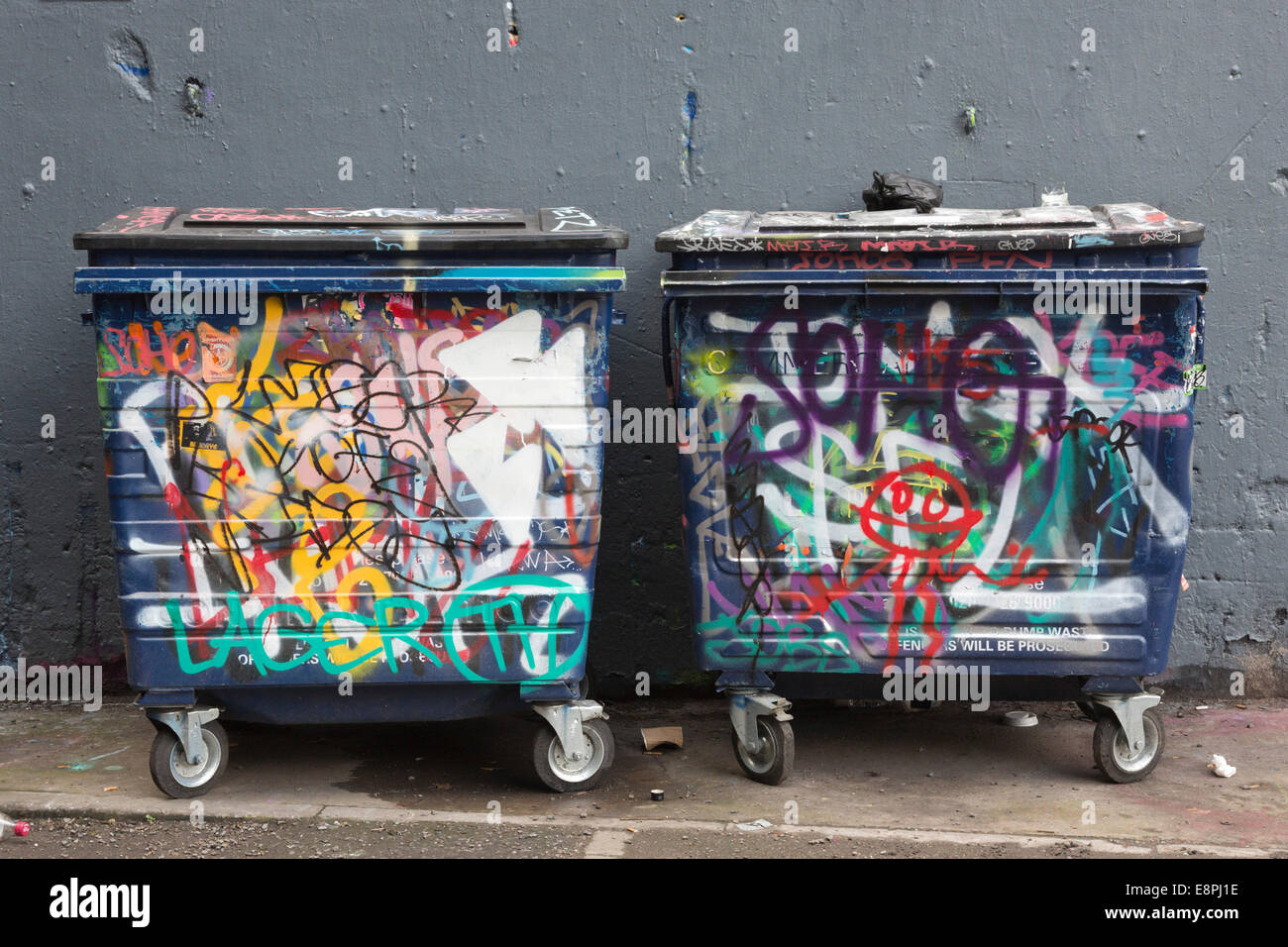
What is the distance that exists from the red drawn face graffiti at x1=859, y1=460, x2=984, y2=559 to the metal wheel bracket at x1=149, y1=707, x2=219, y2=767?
2.15 m

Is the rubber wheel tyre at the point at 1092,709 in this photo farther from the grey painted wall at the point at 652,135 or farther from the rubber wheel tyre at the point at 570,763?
the rubber wheel tyre at the point at 570,763

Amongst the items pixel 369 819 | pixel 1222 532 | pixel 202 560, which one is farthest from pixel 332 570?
pixel 1222 532

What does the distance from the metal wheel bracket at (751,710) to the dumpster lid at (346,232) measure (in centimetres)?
150

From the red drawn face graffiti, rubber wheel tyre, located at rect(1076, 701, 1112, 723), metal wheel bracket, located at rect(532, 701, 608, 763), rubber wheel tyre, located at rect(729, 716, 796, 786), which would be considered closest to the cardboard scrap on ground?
rubber wheel tyre, located at rect(729, 716, 796, 786)

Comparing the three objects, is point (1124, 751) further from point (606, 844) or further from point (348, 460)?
point (348, 460)

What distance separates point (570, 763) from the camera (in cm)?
425

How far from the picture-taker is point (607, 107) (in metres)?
5.20

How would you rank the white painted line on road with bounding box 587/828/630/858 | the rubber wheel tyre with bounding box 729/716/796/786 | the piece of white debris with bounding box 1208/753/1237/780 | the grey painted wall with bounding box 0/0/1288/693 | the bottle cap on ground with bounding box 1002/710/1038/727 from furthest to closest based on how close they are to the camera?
1. the grey painted wall with bounding box 0/0/1288/693
2. the bottle cap on ground with bounding box 1002/710/1038/727
3. the piece of white debris with bounding box 1208/753/1237/780
4. the rubber wheel tyre with bounding box 729/716/796/786
5. the white painted line on road with bounding box 587/828/630/858

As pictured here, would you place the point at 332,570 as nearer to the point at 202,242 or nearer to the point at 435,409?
the point at 435,409

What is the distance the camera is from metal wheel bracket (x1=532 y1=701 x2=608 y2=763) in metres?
4.17

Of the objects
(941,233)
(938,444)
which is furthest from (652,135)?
(938,444)

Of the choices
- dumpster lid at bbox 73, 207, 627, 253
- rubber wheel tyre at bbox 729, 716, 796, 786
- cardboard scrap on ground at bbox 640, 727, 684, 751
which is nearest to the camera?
dumpster lid at bbox 73, 207, 627, 253

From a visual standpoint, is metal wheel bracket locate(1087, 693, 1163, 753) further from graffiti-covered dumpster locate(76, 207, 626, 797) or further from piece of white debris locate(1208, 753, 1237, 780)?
graffiti-covered dumpster locate(76, 207, 626, 797)

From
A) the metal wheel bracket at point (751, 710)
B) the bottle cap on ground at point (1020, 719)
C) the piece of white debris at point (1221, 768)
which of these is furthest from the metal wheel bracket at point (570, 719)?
the piece of white debris at point (1221, 768)
